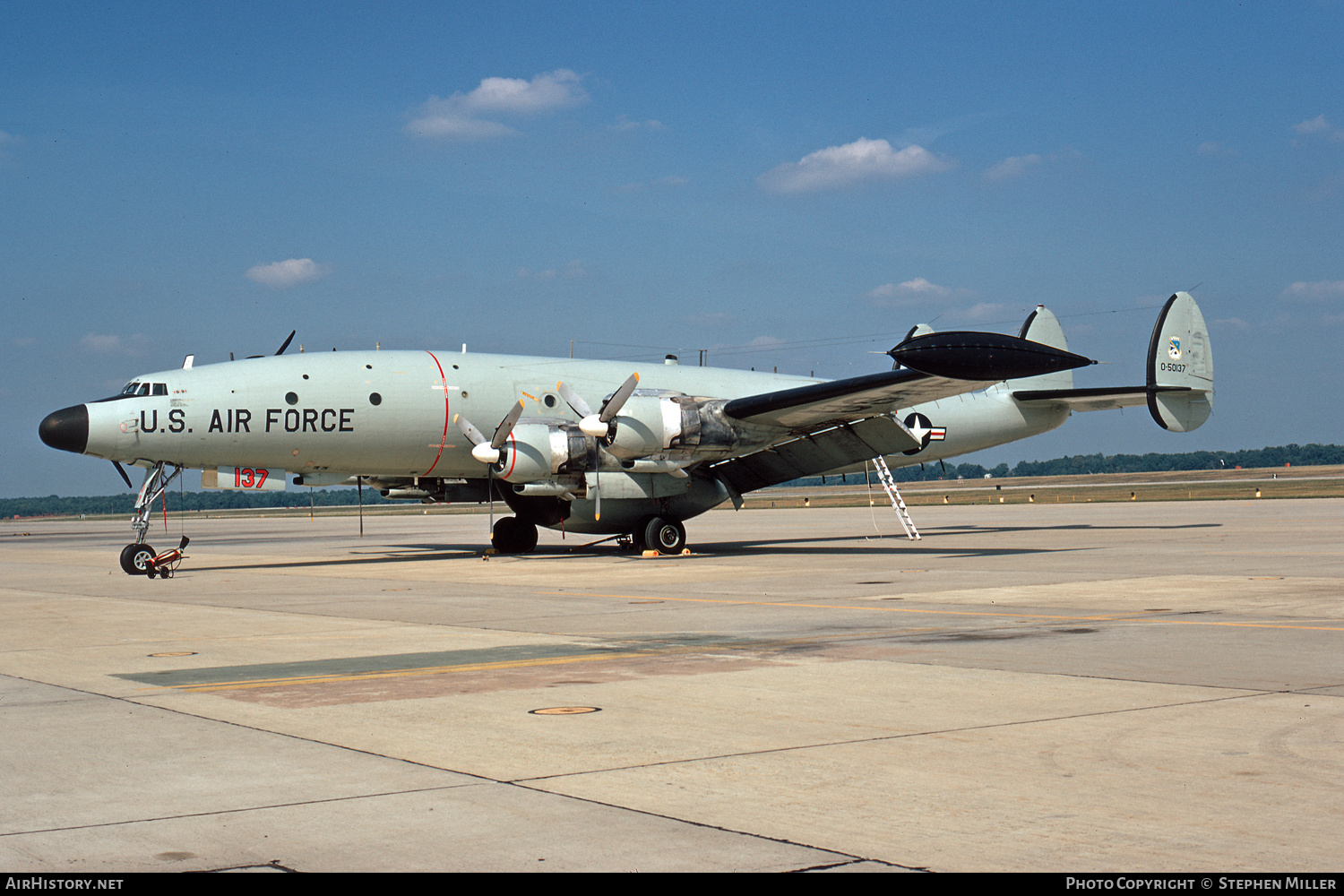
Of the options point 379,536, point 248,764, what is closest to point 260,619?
point 248,764

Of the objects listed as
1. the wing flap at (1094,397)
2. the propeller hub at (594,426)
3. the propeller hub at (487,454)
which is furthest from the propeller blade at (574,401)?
the wing flap at (1094,397)

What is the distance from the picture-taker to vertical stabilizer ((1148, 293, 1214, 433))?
3058 cm

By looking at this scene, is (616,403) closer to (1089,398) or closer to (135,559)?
(135,559)

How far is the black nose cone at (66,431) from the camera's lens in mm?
22406

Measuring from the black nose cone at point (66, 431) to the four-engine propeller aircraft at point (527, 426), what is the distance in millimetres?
25

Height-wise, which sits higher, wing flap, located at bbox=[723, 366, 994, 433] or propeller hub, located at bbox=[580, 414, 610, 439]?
wing flap, located at bbox=[723, 366, 994, 433]

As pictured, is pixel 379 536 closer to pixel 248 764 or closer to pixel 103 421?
pixel 103 421

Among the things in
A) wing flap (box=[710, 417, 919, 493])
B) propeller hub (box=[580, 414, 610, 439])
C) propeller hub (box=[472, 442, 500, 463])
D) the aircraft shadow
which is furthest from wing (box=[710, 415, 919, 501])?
propeller hub (box=[472, 442, 500, 463])

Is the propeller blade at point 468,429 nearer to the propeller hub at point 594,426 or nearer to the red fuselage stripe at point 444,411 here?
the red fuselage stripe at point 444,411

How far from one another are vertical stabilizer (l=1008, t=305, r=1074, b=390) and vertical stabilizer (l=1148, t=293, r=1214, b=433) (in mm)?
3358

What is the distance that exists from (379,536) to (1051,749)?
40676 millimetres

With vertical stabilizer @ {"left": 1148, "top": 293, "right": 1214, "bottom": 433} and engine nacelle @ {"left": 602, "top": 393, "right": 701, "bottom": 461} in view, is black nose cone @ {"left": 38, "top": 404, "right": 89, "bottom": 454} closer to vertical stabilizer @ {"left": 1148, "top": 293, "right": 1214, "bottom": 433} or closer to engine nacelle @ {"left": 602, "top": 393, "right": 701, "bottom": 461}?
engine nacelle @ {"left": 602, "top": 393, "right": 701, "bottom": 461}

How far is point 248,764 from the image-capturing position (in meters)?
6.44

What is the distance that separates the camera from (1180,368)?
3138 centimetres
